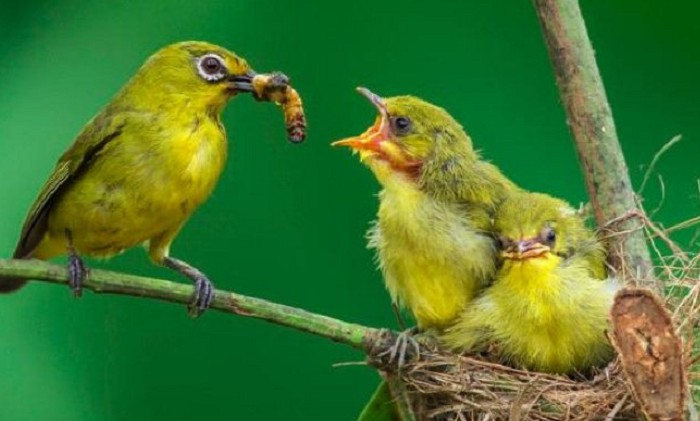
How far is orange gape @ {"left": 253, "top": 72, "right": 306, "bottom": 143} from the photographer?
112 inches

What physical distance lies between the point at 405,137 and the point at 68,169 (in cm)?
74

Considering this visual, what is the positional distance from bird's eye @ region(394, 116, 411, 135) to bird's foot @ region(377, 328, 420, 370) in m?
0.43

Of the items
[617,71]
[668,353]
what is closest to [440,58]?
[617,71]

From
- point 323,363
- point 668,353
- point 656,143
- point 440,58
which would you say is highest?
point 440,58

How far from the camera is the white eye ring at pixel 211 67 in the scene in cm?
295

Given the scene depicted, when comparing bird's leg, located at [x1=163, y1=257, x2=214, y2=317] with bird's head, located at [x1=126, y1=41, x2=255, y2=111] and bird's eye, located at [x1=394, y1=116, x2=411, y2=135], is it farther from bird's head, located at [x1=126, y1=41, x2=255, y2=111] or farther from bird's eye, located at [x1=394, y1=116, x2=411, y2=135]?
bird's eye, located at [x1=394, y1=116, x2=411, y2=135]

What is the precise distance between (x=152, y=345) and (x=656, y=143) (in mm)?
1294

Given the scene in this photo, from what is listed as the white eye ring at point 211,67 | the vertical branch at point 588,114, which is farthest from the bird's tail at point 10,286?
the vertical branch at point 588,114

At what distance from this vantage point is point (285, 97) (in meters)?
2.87

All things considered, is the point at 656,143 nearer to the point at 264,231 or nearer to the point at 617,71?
the point at 617,71

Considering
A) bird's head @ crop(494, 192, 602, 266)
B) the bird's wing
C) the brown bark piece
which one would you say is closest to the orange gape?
the bird's wing

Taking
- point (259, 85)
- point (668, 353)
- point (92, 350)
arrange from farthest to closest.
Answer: point (92, 350)
point (259, 85)
point (668, 353)

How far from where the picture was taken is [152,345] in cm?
327

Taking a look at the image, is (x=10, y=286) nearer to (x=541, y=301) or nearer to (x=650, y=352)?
(x=541, y=301)
